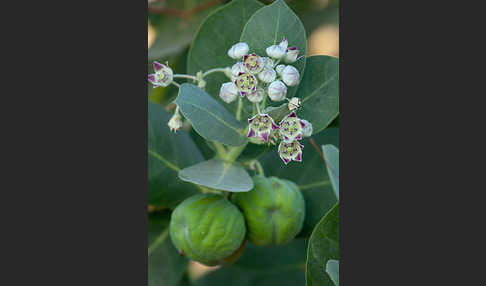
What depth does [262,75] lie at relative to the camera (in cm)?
119

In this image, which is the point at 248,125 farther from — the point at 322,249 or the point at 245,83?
the point at 322,249

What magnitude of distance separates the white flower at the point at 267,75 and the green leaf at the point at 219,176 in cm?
21

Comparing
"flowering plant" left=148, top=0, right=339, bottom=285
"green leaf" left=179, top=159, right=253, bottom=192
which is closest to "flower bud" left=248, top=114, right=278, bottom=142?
"flowering plant" left=148, top=0, right=339, bottom=285

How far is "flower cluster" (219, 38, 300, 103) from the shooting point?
1.19 m

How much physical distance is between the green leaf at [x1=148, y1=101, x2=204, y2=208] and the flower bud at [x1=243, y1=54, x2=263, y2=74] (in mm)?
354

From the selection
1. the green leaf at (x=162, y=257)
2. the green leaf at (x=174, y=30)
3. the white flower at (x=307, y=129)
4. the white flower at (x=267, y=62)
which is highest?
the white flower at (x=267, y=62)

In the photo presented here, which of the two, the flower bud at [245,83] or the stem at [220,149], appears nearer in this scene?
the flower bud at [245,83]

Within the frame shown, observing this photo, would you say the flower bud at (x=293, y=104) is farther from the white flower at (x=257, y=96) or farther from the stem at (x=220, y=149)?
the stem at (x=220, y=149)

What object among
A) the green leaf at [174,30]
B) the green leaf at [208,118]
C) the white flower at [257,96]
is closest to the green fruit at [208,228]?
the green leaf at [208,118]

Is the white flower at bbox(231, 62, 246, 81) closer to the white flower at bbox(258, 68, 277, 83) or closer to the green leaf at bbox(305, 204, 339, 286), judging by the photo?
the white flower at bbox(258, 68, 277, 83)

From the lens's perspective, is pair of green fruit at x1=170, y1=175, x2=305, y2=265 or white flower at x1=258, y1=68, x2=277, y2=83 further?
pair of green fruit at x1=170, y1=175, x2=305, y2=265

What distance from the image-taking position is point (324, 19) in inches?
70.1

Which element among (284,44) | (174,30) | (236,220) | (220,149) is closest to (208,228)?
(236,220)

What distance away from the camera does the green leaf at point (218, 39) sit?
140 cm
